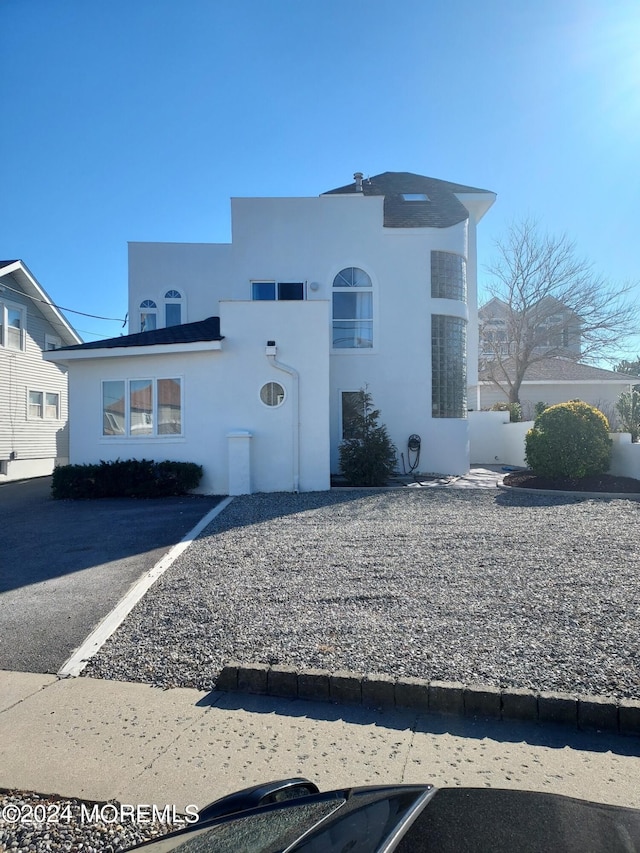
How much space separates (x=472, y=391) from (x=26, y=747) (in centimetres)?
2031

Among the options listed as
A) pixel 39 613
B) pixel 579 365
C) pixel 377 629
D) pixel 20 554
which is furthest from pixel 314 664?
pixel 579 365

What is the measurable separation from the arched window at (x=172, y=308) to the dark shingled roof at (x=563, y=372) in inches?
617

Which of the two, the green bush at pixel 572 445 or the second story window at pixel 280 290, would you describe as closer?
the green bush at pixel 572 445

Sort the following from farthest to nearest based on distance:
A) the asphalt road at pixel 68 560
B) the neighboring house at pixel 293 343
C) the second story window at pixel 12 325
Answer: the second story window at pixel 12 325 → the neighboring house at pixel 293 343 → the asphalt road at pixel 68 560

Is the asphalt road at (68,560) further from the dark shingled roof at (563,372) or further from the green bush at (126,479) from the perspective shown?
the dark shingled roof at (563,372)

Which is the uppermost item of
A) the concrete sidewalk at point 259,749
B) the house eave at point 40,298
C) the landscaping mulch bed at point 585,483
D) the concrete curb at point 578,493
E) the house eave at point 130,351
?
the house eave at point 40,298

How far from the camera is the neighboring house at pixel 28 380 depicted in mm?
20609

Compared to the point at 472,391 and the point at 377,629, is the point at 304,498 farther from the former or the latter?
the point at 472,391

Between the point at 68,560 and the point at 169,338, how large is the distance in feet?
24.0

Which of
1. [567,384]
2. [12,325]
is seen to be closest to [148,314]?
[12,325]

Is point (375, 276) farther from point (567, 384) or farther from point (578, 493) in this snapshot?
point (567, 384)

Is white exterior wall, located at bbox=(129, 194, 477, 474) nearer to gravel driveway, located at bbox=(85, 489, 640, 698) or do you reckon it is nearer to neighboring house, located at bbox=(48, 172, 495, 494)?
neighboring house, located at bbox=(48, 172, 495, 494)

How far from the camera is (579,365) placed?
29781 millimetres

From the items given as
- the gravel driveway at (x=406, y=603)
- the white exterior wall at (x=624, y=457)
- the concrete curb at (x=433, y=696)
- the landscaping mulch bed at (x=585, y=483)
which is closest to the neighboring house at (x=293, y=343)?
the landscaping mulch bed at (x=585, y=483)
